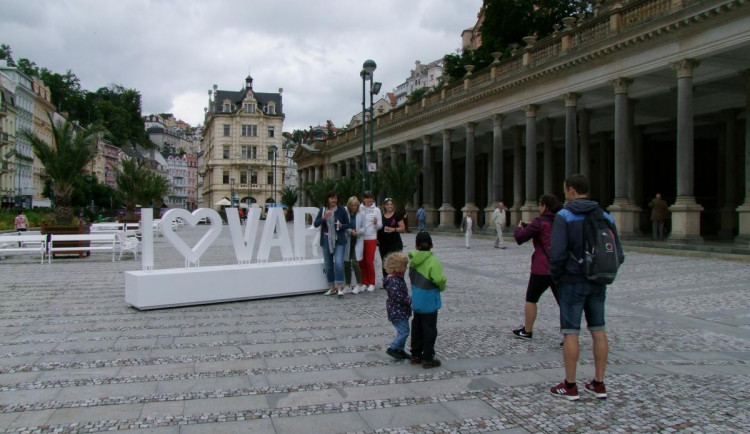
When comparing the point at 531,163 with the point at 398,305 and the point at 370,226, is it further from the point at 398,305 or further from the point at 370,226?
the point at 398,305

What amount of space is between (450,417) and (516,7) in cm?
4471

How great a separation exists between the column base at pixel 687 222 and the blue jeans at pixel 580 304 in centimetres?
1686

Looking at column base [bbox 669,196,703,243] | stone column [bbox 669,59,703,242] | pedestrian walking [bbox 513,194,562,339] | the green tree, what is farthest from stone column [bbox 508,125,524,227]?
pedestrian walking [bbox 513,194,562,339]

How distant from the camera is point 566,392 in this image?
4.75 meters

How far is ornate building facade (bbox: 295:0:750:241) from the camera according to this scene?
19.8 meters

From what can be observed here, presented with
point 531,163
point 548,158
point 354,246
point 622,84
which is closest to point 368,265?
point 354,246

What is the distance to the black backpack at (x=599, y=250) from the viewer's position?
4.52m

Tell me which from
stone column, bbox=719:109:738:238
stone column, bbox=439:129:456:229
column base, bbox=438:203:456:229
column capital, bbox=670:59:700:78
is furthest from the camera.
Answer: column base, bbox=438:203:456:229

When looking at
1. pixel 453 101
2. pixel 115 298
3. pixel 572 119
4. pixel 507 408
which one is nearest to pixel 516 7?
pixel 453 101

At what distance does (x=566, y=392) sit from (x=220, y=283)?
6444 mm

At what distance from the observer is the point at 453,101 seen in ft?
118

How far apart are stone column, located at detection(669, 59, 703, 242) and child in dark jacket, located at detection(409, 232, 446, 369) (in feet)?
55.0

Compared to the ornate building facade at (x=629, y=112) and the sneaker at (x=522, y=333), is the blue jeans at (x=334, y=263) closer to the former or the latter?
the sneaker at (x=522, y=333)

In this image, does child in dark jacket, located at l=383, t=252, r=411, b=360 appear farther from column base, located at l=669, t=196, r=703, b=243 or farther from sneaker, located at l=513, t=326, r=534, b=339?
column base, located at l=669, t=196, r=703, b=243
